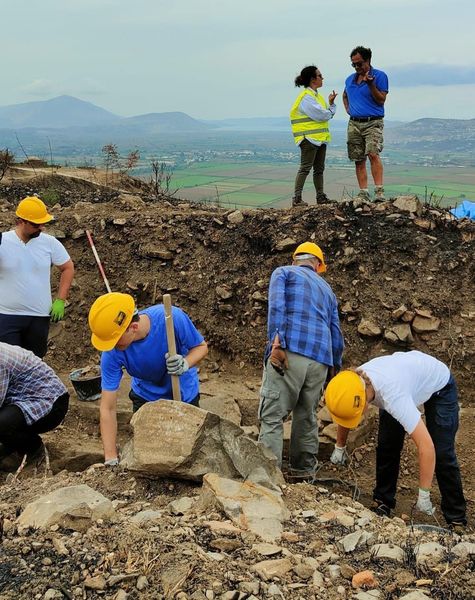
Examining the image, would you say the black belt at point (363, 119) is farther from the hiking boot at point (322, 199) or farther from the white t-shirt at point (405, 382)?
the white t-shirt at point (405, 382)

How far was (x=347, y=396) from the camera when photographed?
3178 millimetres

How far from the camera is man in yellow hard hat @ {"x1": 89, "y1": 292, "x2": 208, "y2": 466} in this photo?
316cm

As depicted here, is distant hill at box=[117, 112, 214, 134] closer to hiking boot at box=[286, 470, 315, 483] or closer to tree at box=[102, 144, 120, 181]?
tree at box=[102, 144, 120, 181]

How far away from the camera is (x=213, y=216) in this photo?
7.11 metres

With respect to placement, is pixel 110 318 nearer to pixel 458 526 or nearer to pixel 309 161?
pixel 458 526

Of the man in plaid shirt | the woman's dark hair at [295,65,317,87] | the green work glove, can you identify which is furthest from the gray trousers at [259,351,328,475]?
the woman's dark hair at [295,65,317,87]

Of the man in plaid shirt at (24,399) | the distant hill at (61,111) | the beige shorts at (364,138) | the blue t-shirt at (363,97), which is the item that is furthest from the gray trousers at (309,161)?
the distant hill at (61,111)

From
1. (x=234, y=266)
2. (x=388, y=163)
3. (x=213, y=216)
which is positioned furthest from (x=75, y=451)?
(x=388, y=163)

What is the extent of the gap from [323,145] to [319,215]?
1.04 m

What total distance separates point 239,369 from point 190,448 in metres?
3.12

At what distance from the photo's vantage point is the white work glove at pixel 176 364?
3.34 metres

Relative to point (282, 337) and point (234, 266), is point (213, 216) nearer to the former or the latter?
point (234, 266)

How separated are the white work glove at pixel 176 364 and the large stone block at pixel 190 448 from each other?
0.20m

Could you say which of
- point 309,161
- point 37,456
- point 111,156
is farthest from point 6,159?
point 37,456
